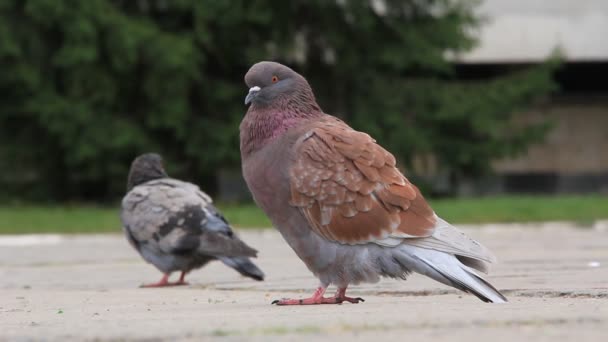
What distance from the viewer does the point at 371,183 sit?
5691mm

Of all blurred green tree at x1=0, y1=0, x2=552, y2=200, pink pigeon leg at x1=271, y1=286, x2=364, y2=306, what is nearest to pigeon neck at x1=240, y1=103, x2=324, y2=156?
pink pigeon leg at x1=271, y1=286, x2=364, y2=306

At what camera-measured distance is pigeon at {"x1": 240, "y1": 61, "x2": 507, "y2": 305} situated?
5664 millimetres

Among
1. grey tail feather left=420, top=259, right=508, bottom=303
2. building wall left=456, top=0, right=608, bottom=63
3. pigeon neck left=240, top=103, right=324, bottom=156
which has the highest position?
building wall left=456, top=0, right=608, bottom=63

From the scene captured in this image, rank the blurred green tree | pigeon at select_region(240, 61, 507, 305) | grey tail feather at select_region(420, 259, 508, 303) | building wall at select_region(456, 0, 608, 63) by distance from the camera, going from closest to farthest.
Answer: grey tail feather at select_region(420, 259, 508, 303), pigeon at select_region(240, 61, 507, 305), the blurred green tree, building wall at select_region(456, 0, 608, 63)

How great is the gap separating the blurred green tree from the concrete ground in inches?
347

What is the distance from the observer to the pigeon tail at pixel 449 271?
5.39m

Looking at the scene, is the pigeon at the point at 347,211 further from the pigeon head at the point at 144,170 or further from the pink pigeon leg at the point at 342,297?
the pigeon head at the point at 144,170

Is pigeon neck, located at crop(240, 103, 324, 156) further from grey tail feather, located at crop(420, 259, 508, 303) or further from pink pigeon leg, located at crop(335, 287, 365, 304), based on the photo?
grey tail feather, located at crop(420, 259, 508, 303)

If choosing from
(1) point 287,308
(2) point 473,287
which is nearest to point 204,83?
(1) point 287,308

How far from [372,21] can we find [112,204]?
20.0 feet

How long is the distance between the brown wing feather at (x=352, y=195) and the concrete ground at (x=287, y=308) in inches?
14.7

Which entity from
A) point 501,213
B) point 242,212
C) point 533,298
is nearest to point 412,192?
point 533,298

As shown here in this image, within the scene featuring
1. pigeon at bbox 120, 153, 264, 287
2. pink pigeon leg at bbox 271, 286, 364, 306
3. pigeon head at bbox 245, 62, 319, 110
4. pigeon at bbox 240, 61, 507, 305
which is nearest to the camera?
pigeon at bbox 240, 61, 507, 305

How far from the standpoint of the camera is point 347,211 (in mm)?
5699
